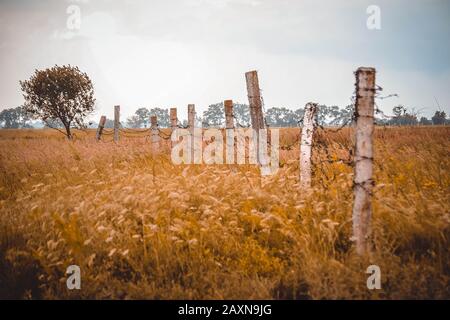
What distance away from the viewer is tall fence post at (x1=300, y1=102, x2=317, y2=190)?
5.25 meters

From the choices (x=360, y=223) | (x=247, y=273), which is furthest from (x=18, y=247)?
(x=360, y=223)

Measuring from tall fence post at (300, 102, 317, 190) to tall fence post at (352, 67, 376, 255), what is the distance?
215 centimetres

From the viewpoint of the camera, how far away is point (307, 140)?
17.5 feet

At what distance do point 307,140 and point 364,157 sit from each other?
232 centimetres

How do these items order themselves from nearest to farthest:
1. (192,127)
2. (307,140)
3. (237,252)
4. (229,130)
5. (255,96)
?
(237,252), (307,140), (255,96), (229,130), (192,127)

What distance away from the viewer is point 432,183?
4.19 metres


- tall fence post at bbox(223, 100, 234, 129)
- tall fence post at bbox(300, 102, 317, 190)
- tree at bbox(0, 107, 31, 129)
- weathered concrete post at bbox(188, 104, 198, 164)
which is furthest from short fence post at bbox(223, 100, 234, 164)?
tree at bbox(0, 107, 31, 129)

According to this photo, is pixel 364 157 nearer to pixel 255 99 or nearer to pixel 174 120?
pixel 255 99

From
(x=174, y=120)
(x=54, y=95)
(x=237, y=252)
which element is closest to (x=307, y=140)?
(x=237, y=252)

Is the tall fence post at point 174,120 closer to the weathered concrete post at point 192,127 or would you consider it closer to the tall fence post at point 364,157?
the weathered concrete post at point 192,127

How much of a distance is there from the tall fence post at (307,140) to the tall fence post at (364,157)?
7.06 feet

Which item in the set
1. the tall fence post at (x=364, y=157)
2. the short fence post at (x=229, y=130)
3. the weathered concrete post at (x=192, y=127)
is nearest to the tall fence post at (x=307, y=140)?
the short fence post at (x=229, y=130)

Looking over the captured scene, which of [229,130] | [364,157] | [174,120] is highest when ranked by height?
[174,120]

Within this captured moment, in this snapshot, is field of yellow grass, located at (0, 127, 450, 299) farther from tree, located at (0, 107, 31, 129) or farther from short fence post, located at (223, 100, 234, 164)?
tree, located at (0, 107, 31, 129)
